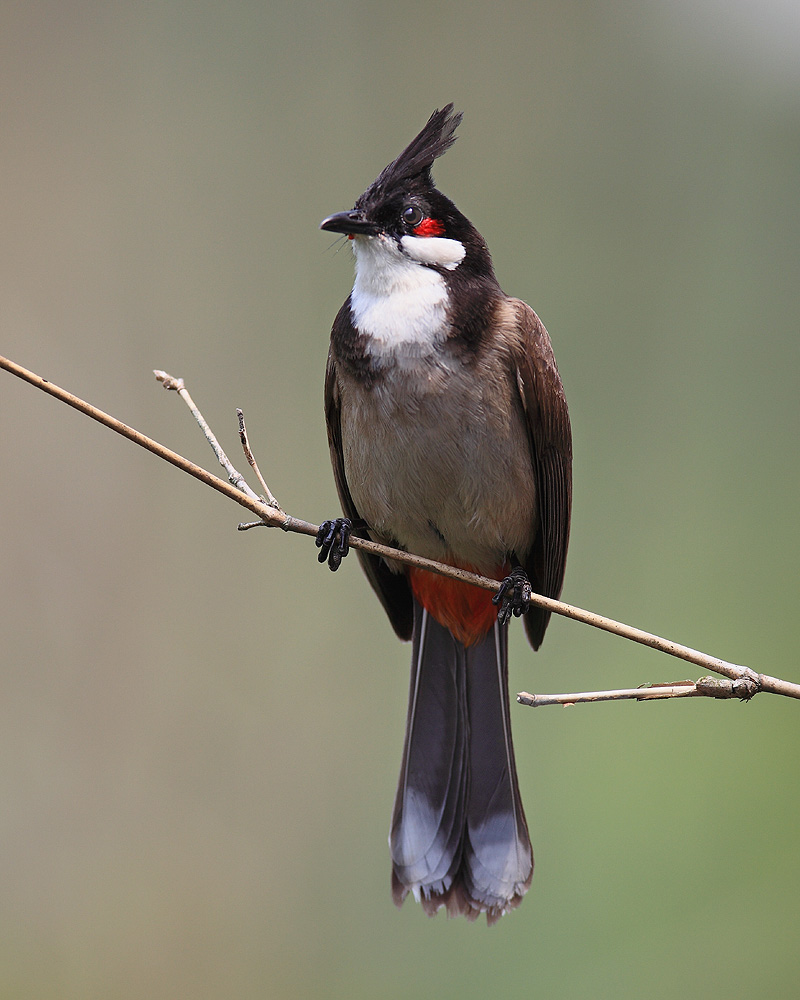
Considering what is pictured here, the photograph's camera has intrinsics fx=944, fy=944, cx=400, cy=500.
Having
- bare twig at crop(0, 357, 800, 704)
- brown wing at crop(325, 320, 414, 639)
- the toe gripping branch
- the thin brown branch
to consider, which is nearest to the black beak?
brown wing at crop(325, 320, 414, 639)

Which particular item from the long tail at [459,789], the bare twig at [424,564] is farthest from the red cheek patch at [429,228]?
the long tail at [459,789]

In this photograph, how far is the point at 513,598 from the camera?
73.4 inches

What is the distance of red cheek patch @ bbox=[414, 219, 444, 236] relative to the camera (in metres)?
1.83

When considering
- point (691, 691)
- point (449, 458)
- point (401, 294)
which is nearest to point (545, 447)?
point (449, 458)

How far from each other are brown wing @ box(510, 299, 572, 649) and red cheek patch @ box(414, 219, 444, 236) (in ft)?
0.69

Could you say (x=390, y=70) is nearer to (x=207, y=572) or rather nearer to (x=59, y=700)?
(x=207, y=572)

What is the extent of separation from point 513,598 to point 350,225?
78 cm

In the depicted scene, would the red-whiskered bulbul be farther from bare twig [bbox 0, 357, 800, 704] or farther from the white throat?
bare twig [bbox 0, 357, 800, 704]

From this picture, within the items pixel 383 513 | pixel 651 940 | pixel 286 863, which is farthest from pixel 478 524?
pixel 286 863

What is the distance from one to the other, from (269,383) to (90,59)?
141 centimetres

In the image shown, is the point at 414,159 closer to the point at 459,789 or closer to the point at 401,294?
the point at 401,294

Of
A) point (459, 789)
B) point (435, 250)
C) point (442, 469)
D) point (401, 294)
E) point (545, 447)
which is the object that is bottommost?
point (459, 789)

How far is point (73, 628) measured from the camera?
10.2 ft

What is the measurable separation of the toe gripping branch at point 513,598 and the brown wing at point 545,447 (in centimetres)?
13
